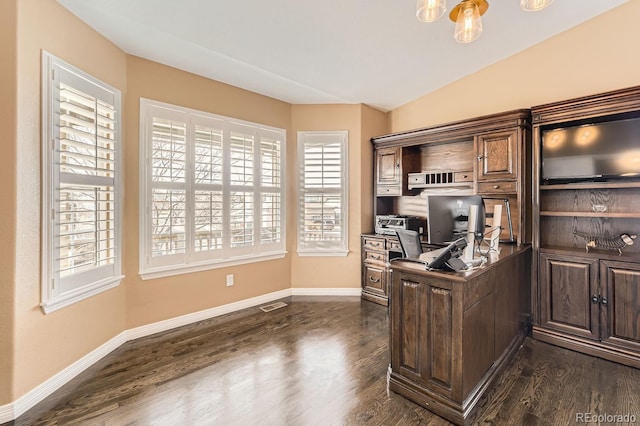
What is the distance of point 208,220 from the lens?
132 inches

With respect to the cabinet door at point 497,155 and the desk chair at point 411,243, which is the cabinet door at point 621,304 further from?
the desk chair at point 411,243

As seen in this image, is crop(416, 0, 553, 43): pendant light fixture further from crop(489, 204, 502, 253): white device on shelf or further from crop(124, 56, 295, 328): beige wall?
crop(124, 56, 295, 328): beige wall

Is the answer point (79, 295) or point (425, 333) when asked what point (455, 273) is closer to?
point (425, 333)

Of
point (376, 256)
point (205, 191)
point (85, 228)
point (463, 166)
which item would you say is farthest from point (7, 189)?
point (463, 166)

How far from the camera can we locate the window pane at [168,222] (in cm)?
300

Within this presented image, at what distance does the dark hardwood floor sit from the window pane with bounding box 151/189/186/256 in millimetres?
900

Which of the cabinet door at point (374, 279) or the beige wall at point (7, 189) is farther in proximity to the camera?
the cabinet door at point (374, 279)

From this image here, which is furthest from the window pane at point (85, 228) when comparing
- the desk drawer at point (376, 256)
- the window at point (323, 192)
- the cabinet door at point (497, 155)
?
the cabinet door at point (497, 155)

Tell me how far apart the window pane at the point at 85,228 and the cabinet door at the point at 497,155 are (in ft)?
12.5

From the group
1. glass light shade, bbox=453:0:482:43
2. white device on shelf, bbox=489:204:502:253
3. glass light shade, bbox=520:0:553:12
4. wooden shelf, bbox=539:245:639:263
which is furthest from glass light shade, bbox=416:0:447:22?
wooden shelf, bbox=539:245:639:263

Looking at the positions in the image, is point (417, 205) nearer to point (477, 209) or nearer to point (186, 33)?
point (477, 209)

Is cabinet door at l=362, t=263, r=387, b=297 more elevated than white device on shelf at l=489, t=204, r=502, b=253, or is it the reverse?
white device on shelf at l=489, t=204, r=502, b=253

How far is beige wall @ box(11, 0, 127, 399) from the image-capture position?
190 cm

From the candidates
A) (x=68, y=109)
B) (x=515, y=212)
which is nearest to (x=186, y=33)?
(x=68, y=109)
